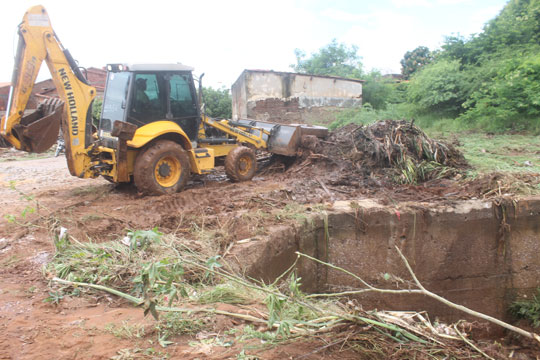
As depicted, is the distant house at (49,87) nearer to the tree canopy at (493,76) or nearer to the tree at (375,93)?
the tree at (375,93)

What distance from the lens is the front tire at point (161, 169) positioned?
19.8 ft

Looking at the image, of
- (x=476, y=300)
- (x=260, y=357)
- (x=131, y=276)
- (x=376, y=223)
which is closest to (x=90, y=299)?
(x=131, y=276)

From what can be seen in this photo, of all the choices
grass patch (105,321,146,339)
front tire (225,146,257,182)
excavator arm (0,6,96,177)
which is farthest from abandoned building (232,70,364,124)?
grass patch (105,321,146,339)

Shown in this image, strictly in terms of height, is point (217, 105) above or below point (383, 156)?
above

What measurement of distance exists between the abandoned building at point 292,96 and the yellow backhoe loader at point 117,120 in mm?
7833

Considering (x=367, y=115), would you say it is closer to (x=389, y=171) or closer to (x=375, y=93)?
(x=375, y=93)

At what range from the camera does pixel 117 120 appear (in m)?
5.92

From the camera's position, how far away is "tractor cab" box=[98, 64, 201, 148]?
6.27 m

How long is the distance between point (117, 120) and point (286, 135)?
12.0 ft

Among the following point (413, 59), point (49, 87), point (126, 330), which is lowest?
point (126, 330)

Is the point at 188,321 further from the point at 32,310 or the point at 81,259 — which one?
the point at 81,259

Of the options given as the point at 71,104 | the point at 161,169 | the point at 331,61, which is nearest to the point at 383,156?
the point at 161,169

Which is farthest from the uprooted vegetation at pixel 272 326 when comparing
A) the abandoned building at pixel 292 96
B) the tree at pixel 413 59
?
the tree at pixel 413 59

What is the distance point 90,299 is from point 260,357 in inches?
62.5
